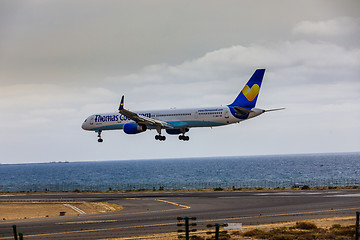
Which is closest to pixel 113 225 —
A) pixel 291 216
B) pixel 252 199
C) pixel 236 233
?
pixel 236 233

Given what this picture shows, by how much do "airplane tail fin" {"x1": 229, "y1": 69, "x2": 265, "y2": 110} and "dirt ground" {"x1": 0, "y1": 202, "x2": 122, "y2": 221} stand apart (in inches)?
873

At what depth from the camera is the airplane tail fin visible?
221ft

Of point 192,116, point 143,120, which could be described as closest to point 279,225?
point 192,116

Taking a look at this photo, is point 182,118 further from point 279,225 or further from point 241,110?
point 279,225

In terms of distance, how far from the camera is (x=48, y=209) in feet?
176

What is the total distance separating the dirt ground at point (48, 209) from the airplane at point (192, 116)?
15.7 metres

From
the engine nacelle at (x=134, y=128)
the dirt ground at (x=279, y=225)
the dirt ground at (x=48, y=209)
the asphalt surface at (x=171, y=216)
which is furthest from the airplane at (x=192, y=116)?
the dirt ground at (x=279, y=225)

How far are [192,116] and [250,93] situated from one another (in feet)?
27.1

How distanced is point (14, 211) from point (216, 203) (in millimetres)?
20568

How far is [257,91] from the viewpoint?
68.1 metres

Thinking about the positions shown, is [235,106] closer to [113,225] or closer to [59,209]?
[59,209]

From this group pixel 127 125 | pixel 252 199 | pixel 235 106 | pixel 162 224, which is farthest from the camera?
pixel 127 125

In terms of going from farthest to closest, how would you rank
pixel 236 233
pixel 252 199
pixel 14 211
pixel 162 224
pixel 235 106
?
pixel 235 106
pixel 252 199
pixel 14 211
pixel 162 224
pixel 236 233

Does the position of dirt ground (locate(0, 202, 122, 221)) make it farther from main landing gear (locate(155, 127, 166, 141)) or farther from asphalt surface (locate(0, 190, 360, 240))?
main landing gear (locate(155, 127, 166, 141))
